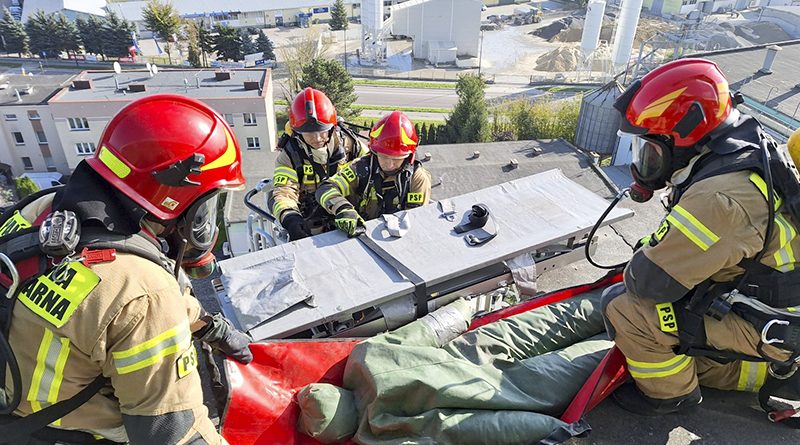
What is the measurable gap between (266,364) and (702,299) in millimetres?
2592

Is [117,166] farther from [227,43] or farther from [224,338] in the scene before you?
[227,43]

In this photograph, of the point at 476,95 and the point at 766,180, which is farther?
the point at 476,95

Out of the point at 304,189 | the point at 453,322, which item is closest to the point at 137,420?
the point at 453,322

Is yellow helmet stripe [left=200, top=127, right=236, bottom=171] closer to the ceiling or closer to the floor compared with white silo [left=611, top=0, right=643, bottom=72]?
closer to the ceiling

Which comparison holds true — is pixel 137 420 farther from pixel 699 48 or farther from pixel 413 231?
pixel 699 48

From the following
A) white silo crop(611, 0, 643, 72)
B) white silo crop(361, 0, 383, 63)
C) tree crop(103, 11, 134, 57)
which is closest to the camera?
white silo crop(611, 0, 643, 72)

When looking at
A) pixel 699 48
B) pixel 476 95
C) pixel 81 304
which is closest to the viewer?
pixel 81 304

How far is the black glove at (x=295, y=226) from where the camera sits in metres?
5.02

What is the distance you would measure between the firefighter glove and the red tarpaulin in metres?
1.21

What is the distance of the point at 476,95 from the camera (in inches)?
1075

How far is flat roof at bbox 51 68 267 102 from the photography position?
2561 cm

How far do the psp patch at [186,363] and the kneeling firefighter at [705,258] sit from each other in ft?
7.92

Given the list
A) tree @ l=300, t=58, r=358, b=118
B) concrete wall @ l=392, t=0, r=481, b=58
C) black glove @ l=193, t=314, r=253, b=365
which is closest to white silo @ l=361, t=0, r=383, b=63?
concrete wall @ l=392, t=0, r=481, b=58

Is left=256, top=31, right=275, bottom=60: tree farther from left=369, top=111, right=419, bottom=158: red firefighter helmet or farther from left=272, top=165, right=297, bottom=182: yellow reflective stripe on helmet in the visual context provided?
left=369, top=111, right=419, bottom=158: red firefighter helmet
